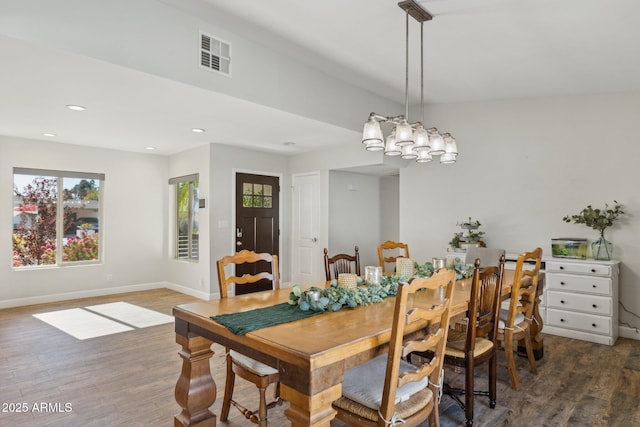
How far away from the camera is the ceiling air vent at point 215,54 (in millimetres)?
3307

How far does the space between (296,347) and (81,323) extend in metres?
4.25

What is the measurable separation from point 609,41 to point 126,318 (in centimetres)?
584

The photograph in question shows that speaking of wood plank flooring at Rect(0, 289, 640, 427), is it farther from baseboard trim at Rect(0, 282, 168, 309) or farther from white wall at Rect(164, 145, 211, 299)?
white wall at Rect(164, 145, 211, 299)

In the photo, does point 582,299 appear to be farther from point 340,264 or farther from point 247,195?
point 247,195

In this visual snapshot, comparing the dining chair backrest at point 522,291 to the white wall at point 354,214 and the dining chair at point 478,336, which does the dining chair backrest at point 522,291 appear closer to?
the dining chair at point 478,336

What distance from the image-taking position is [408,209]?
592 centimetres

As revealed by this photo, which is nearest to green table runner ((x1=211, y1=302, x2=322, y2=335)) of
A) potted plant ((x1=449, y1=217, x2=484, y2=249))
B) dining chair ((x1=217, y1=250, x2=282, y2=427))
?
dining chair ((x1=217, y1=250, x2=282, y2=427))

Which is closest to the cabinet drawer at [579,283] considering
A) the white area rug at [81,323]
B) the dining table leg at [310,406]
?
the dining table leg at [310,406]

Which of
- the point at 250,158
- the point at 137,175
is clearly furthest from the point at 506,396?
the point at 137,175

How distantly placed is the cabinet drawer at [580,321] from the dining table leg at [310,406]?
3790mm

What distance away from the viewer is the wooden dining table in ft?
4.48

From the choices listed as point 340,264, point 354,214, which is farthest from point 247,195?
point 340,264

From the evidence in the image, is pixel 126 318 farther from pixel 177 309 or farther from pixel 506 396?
pixel 506 396

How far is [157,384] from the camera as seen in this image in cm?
286
